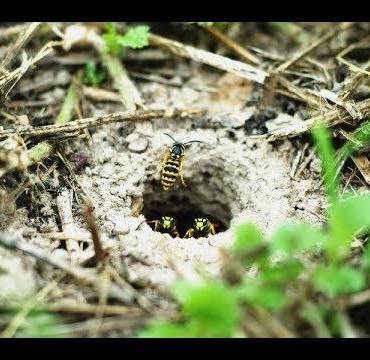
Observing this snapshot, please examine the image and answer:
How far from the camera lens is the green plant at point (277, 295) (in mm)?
2049

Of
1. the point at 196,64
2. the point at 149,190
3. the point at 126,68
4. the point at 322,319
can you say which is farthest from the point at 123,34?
the point at 322,319

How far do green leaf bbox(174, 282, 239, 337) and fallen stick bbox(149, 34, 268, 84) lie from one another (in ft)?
7.23

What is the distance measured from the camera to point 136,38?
13.0 feet

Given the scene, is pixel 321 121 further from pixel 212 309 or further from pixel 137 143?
pixel 212 309

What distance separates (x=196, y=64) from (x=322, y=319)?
8.91 ft

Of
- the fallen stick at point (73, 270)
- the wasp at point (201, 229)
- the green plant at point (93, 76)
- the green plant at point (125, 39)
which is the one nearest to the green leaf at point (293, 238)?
the fallen stick at point (73, 270)

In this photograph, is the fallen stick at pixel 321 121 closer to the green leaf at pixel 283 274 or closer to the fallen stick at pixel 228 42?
the fallen stick at pixel 228 42

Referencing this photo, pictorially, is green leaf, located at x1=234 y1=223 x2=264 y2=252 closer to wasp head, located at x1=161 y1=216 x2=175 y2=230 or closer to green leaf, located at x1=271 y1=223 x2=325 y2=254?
green leaf, located at x1=271 y1=223 x2=325 y2=254

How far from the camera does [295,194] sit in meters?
3.37

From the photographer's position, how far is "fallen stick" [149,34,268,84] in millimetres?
3871

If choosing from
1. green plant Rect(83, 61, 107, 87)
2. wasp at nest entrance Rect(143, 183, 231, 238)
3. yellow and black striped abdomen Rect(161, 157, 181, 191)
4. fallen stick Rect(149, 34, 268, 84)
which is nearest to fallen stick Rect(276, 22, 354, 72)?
fallen stick Rect(149, 34, 268, 84)

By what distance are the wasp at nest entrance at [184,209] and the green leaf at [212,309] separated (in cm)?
185

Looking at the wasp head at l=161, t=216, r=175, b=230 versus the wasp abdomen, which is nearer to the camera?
the wasp abdomen
